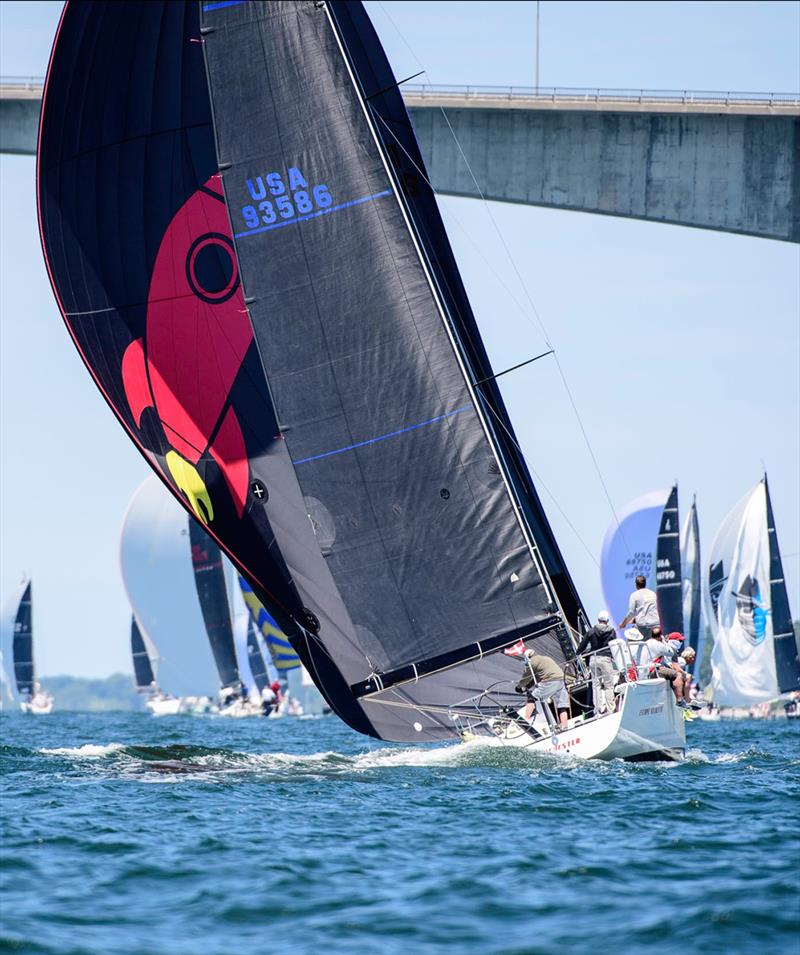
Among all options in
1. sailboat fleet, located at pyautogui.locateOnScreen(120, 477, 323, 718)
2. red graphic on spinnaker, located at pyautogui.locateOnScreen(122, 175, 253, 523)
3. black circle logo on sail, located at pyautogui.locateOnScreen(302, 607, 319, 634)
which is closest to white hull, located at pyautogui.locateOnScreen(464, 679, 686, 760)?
black circle logo on sail, located at pyautogui.locateOnScreen(302, 607, 319, 634)

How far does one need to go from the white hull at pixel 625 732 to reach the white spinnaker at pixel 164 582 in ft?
150

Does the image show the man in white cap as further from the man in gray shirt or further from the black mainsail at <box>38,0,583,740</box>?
the black mainsail at <box>38,0,583,740</box>

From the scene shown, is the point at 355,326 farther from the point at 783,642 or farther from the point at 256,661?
the point at 256,661

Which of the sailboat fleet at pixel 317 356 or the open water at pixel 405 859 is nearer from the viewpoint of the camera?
the open water at pixel 405 859

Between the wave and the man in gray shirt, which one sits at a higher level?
the man in gray shirt

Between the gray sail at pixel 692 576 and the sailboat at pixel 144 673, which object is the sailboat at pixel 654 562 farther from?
the sailboat at pixel 144 673

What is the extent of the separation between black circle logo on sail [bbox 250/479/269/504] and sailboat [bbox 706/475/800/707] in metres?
34.5

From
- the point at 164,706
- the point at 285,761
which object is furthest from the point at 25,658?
the point at 285,761

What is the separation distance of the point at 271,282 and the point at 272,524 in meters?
3.20

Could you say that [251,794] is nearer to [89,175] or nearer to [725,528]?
[89,175]

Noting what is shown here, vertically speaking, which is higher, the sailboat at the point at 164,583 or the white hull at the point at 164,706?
the sailboat at the point at 164,583

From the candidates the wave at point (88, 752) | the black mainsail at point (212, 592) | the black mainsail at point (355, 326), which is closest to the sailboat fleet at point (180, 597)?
the black mainsail at point (212, 592)

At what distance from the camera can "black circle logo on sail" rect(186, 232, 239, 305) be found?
19547 mm

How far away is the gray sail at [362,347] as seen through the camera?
18.0 metres
